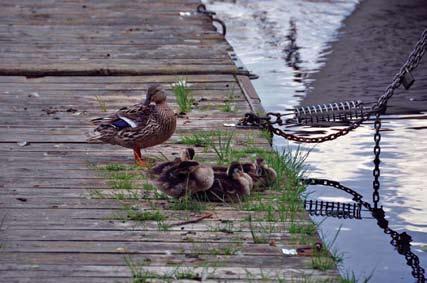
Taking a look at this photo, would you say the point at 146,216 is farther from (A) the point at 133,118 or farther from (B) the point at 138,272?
(A) the point at 133,118

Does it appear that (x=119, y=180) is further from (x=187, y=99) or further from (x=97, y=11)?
(x=97, y=11)

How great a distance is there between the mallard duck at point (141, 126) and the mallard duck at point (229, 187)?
0.84m

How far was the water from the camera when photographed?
24.1ft

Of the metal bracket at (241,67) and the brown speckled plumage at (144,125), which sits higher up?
the brown speckled plumage at (144,125)

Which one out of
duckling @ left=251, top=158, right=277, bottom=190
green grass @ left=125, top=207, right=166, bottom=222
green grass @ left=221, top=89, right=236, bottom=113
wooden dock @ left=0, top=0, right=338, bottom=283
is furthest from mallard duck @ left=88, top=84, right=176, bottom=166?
green grass @ left=221, top=89, right=236, bottom=113

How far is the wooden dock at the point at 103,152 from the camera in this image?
569 centimetres

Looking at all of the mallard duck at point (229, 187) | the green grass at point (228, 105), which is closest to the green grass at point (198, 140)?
the green grass at point (228, 105)

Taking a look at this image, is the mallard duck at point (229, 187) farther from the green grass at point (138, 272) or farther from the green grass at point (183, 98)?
the green grass at point (183, 98)

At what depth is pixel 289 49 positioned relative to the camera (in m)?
14.8

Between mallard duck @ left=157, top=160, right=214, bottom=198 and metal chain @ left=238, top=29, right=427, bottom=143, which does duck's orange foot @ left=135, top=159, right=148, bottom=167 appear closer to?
mallard duck @ left=157, top=160, right=214, bottom=198

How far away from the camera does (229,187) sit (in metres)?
6.72

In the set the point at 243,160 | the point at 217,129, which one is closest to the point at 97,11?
the point at 217,129

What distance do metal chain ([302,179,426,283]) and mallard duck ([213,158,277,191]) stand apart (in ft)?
3.51

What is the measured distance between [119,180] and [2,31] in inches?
265
